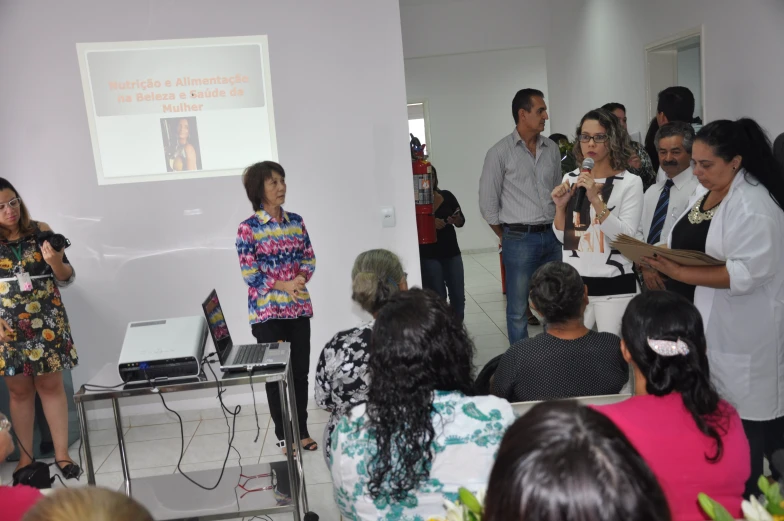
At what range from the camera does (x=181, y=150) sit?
4.36m

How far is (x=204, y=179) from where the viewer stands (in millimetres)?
4383

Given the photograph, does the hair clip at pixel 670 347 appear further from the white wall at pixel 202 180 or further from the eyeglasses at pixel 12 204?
the eyeglasses at pixel 12 204

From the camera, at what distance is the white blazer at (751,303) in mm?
2465

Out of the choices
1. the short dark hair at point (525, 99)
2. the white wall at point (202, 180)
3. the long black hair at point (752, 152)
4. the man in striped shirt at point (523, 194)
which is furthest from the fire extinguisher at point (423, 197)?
the long black hair at point (752, 152)

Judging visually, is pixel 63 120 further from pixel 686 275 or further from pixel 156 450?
pixel 686 275

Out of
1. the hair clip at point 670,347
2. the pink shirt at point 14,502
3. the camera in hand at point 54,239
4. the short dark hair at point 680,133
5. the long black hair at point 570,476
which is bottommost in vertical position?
the pink shirt at point 14,502

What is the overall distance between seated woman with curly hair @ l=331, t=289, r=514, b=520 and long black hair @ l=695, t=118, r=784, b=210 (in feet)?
5.17

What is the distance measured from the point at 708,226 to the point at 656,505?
2.25 metres

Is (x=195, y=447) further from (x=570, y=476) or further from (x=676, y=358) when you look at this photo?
(x=570, y=476)

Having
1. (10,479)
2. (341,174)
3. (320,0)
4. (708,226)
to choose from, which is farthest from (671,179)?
(10,479)

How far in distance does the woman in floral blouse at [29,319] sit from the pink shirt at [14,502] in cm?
199

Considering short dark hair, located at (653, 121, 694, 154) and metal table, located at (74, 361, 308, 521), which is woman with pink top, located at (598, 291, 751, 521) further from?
short dark hair, located at (653, 121, 694, 154)

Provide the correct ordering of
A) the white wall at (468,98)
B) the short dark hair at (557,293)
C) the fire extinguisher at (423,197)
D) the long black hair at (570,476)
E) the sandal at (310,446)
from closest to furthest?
the long black hair at (570,476), the short dark hair at (557,293), the sandal at (310,446), the fire extinguisher at (423,197), the white wall at (468,98)

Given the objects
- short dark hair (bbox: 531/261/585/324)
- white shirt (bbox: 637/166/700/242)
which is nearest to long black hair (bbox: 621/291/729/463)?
short dark hair (bbox: 531/261/585/324)
